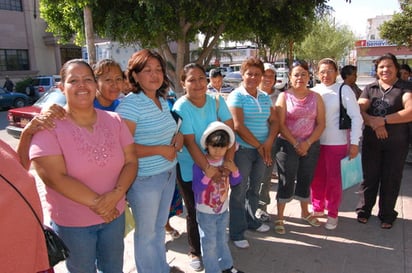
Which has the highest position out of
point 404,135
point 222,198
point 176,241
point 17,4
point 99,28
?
point 17,4

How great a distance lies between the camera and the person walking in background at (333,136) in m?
3.61

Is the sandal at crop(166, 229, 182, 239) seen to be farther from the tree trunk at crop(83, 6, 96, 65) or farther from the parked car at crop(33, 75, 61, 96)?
the parked car at crop(33, 75, 61, 96)

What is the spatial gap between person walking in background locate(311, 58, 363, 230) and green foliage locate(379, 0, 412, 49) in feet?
41.0

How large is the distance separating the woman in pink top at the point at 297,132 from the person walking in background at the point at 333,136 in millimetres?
135

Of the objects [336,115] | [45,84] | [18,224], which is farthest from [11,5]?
[18,224]

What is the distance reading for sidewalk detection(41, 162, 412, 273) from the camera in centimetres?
314

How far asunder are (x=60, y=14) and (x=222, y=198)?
6236mm

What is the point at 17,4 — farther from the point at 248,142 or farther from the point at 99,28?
the point at 248,142

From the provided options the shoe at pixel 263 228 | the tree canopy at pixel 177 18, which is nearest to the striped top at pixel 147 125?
the shoe at pixel 263 228

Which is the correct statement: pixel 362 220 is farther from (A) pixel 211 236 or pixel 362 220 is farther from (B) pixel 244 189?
(A) pixel 211 236

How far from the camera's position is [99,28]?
7176 mm

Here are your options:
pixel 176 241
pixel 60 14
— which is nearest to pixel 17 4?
pixel 60 14

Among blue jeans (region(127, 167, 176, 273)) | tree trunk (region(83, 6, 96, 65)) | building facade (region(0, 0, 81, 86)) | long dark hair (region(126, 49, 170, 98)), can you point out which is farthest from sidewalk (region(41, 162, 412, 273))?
building facade (region(0, 0, 81, 86))

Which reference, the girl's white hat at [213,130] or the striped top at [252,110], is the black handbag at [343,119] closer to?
the striped top at [252,110]
